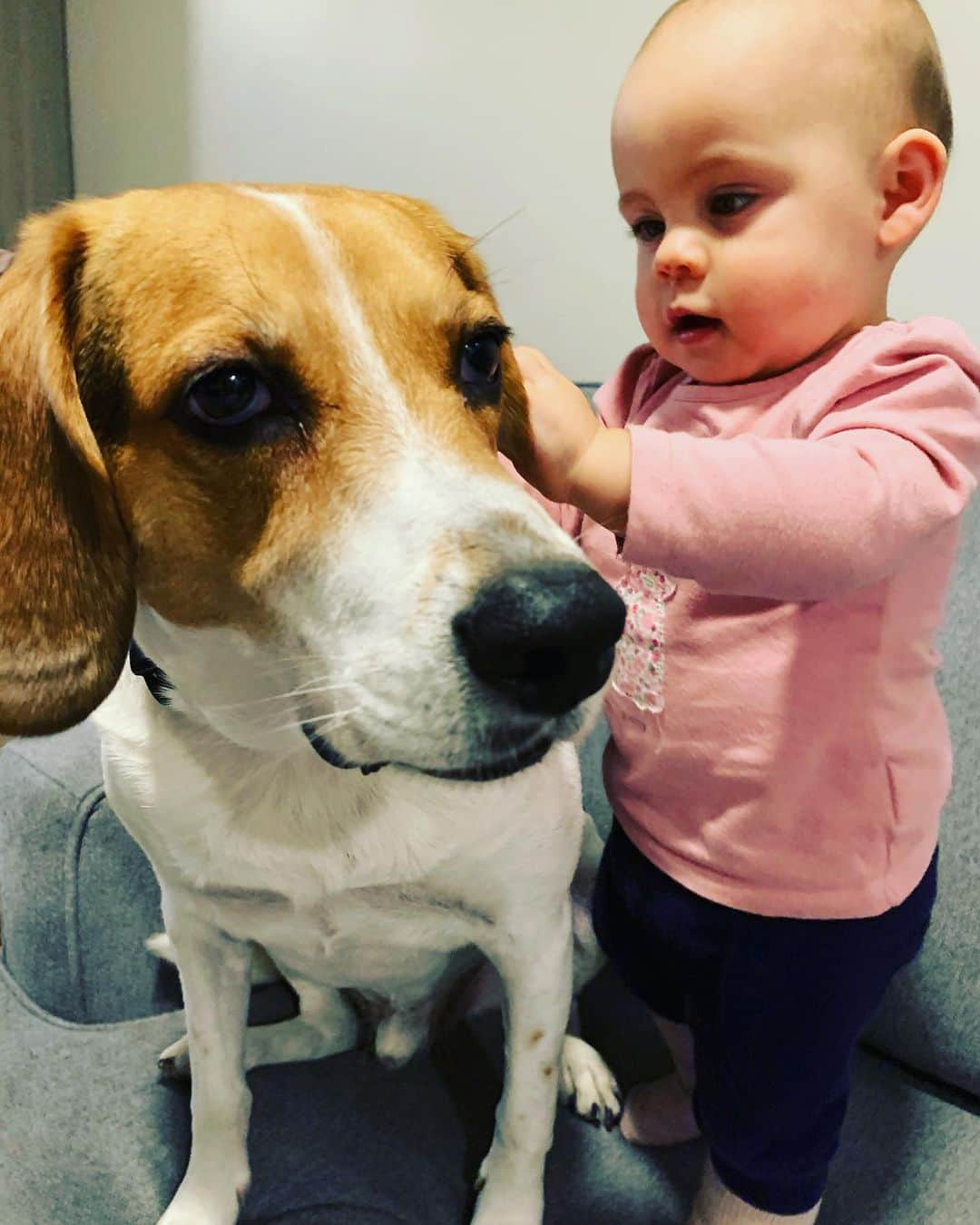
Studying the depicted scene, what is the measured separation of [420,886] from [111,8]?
2.66m

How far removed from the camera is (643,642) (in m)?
0.85

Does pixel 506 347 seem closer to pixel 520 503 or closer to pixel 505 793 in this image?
pixel 520 503

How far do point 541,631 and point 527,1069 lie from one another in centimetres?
57

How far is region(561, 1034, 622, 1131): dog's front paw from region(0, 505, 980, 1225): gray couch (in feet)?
0.07

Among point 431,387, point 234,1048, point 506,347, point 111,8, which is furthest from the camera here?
point 111,8

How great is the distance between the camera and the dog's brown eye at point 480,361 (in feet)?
2.39

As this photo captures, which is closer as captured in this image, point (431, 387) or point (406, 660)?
point (406, 660)

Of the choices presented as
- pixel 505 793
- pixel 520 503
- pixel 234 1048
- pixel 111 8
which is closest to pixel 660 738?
pixel 505 793

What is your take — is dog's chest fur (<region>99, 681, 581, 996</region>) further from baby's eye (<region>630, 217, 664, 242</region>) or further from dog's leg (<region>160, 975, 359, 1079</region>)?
baby's eye (<region>630, 217, 664, 242</region>)

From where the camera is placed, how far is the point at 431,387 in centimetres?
66

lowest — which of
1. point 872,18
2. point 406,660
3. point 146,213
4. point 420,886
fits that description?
point 420,886

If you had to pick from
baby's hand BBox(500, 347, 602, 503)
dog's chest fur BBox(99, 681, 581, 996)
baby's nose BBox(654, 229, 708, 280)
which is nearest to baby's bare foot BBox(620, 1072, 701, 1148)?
dog's chest fur BBox(99, 681, 581, 996)

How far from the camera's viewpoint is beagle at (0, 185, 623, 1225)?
56 centimetres

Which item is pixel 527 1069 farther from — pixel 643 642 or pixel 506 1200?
pixel 643 642
